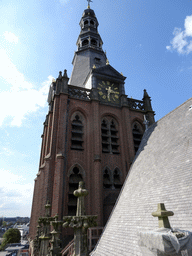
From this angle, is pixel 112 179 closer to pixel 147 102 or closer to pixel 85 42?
pixel 147 102

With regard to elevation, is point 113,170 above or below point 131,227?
above

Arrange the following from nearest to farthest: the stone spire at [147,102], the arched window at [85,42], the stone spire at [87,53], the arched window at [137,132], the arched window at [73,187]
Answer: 1. the arched window at [73,187]
2. the arched window at [137,132]
3. the stone spire at [147,102]
4. the stone spire at [87,53]
5. the arched window at [85,42]

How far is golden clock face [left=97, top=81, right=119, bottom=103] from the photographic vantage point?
61.1 feet

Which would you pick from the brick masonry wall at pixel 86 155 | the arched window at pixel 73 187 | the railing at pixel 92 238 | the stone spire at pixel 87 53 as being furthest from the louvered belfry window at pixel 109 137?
the railing at pixel 92 238

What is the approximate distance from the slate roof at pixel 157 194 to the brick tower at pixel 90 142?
16.6ft

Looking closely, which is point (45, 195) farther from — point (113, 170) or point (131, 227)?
point (131, 227)

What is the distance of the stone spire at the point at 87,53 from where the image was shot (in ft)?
74.9

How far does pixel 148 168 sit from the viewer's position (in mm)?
9109

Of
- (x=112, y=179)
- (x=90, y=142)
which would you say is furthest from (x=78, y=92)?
(x=112, y=179)

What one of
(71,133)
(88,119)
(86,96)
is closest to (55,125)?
(71,133)

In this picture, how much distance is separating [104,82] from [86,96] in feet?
11.0

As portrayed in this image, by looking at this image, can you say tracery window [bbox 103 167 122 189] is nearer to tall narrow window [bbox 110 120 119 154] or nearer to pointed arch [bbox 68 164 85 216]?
tall narrow window [bbox 110 120 119 154]

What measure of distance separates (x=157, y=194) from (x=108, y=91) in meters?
14.1

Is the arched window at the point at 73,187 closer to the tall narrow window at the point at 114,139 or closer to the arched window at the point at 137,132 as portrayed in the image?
the tall narrow window at the point at 114,139
